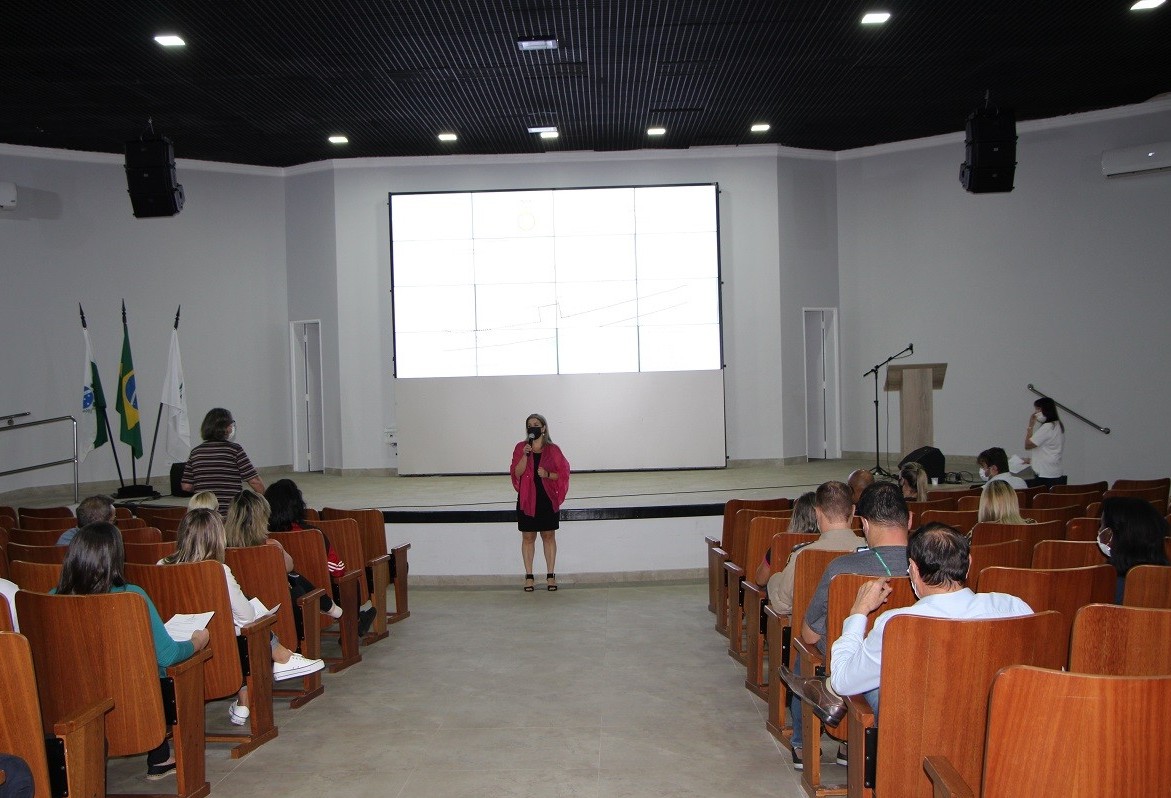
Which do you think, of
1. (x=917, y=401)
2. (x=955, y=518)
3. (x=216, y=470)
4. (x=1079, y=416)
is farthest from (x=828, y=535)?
(x=917, y=401)

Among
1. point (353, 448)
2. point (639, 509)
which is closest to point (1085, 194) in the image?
point (639, 509)

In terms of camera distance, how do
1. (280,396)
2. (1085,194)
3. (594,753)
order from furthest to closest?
(280,396)
(1085,194)
(594,753)

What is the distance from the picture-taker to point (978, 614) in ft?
8.34

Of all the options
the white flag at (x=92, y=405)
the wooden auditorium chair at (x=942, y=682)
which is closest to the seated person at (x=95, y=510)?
the wooden auditorium chair at (x=942, y=682)

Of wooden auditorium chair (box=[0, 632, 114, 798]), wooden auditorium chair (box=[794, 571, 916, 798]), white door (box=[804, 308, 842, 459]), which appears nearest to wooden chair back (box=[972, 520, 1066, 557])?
wooden auditorium chair (box=[794, 571, 916, 798])

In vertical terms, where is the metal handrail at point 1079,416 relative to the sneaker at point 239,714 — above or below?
above

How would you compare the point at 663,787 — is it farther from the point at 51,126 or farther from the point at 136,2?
the point at 51,126

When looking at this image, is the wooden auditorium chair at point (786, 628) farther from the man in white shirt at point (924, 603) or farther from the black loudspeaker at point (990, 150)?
the black loudspeaker at point (990, 150)

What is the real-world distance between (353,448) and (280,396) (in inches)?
54.6

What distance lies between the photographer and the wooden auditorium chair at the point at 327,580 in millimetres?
4992

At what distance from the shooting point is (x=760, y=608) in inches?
178

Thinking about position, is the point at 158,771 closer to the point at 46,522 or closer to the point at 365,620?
the point at 365,620

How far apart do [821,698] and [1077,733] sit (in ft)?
3.55

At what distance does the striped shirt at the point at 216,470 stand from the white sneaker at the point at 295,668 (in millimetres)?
2219
